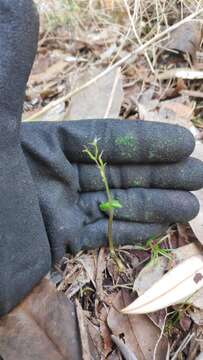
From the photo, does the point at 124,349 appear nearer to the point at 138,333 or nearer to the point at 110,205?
the point at 138,333

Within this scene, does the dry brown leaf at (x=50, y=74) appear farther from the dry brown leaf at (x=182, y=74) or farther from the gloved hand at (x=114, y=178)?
the gloved hand at (x=114, y=178)

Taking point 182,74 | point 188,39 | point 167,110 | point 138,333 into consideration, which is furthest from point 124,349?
point 188,39

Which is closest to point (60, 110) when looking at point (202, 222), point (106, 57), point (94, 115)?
point (94, 115)

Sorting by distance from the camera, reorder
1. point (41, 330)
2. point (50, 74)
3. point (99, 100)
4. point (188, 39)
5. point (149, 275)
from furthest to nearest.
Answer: point (50, 74) < point (188, 39) < point (99, 100) < point (149, 275) < point (41, 330)

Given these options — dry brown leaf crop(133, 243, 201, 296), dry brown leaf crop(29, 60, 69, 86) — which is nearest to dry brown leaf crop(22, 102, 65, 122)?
dry brown leaf crop(29, 60, 69, 86)

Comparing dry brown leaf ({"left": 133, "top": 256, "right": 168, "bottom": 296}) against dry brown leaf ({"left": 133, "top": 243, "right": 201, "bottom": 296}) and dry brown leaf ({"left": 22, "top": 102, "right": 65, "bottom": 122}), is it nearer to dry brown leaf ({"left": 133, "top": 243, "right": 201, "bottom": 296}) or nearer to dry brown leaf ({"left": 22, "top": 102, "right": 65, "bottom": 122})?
dry brown leaf ({"left": 133, "top": 243, "right": 201, "bottom": 296})

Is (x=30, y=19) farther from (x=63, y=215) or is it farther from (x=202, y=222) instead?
(x=202, y=222)
